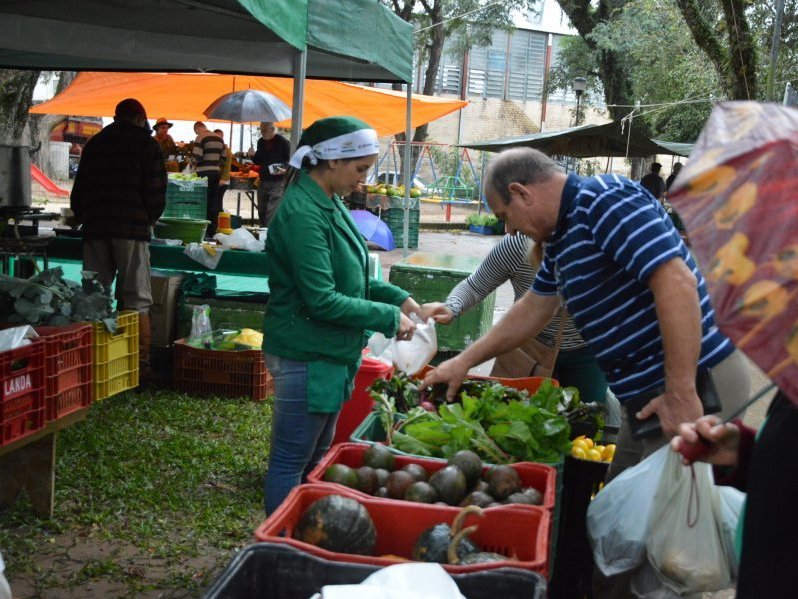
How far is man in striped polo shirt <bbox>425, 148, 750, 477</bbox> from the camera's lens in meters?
2.68

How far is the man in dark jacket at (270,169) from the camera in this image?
1295 centimetres

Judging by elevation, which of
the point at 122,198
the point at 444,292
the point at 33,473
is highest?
the point at 122,198

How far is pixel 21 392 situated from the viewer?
3773 mm

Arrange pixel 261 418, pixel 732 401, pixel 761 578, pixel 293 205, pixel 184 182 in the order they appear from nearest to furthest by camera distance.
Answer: pixel 761 578
pixel 732 401
pixel 293 205
pixel 261 418
pixel 184 182

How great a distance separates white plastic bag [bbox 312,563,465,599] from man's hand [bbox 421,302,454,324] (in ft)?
6.94

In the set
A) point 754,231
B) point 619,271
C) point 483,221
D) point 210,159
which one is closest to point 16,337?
point 619,271

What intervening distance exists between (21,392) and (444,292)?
4.09m

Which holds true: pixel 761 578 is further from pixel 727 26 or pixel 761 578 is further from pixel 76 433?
pixel 727 26

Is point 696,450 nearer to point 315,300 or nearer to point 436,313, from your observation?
point 315,300

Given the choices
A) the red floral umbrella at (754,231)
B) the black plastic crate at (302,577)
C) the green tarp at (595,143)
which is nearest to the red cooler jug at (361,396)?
the black plastic crate at (302,577)

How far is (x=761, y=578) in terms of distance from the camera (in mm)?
1672

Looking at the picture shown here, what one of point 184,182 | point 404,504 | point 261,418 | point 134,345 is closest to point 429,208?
point 184,182

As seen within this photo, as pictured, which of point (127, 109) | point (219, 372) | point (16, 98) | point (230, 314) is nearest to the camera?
point (127, 109)

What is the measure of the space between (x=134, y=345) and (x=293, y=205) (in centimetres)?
176
